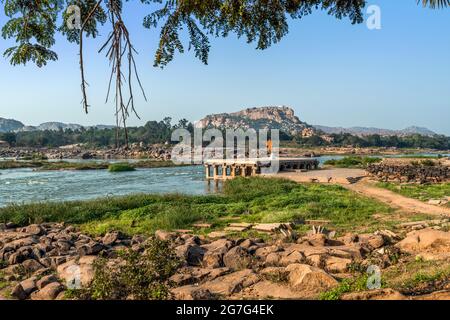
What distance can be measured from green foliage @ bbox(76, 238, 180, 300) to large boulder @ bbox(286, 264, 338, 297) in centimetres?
211

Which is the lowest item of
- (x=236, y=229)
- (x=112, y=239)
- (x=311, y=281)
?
(x=236, y=229)

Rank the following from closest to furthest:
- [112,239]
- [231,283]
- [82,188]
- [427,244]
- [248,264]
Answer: [231,283], [248,264], [427,244], [112,239], [82,188]

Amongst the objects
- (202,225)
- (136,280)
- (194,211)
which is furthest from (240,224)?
(136,280)

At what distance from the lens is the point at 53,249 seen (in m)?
11.3

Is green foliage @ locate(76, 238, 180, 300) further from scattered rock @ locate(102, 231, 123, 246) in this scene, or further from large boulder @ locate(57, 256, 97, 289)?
scattered rock @ locate(102, 231, 123, 246)

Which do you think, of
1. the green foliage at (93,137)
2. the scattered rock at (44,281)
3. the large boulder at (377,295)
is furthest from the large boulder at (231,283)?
the green foliage at (93,137)

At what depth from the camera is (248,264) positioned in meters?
8.42

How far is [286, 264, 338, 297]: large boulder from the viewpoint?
6.55 metres

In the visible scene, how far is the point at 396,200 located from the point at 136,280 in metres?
16.4

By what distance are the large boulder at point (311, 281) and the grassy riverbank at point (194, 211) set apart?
6.66 m

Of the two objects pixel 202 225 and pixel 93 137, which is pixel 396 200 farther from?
pixel 93 137

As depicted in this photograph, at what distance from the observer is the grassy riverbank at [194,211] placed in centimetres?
1557

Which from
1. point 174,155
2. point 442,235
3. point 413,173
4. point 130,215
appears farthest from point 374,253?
point 174,155
